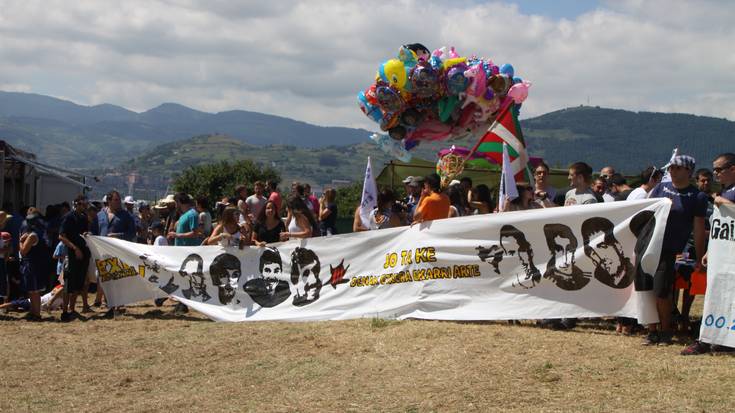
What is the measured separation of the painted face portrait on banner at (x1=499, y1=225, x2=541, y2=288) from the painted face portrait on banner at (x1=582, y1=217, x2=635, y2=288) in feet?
2.20

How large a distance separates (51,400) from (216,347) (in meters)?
2.22

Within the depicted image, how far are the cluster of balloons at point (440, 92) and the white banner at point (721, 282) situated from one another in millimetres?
7516

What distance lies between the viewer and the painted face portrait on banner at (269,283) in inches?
472

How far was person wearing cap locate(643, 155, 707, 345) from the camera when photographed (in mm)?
8227

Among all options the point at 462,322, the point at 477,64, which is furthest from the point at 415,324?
the point at 477,64

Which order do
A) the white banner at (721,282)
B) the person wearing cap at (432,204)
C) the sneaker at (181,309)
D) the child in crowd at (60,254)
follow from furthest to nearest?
→ the child in crowd at (60,254) → the sneaker at (181,309) → the person wearing cap at (432,204) → the white banner at (721,282)

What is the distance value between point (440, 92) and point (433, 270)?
5.57 metres

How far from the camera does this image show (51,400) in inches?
314

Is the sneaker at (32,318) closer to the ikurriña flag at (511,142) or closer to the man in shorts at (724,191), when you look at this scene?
the ikurriña flag at (511,142)

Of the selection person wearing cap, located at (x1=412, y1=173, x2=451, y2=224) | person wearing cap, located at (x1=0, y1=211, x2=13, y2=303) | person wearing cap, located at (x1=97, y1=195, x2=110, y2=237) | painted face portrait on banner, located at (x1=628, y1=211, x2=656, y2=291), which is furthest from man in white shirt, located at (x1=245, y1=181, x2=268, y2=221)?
painted face portrait on banner, located at (x1=628, y1=211, x2=656, y2=291)

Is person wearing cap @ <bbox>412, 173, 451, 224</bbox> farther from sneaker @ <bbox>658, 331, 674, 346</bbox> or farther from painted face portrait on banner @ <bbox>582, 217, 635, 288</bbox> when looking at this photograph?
Answer: sneaker @ <bbox>658, 331, 674, 346</bbox>

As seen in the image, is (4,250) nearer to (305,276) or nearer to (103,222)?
(103,222)

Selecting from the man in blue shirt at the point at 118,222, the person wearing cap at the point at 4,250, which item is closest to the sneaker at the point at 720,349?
the man in blue shirt at the point at 118,222

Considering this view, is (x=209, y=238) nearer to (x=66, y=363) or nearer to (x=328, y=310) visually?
(x=328, y=310)
